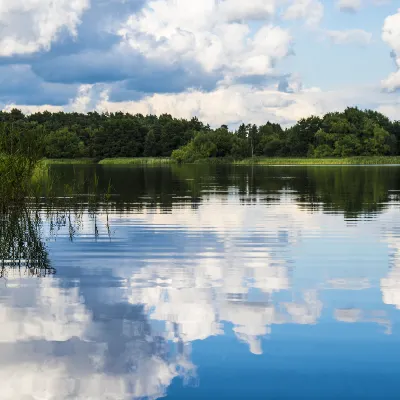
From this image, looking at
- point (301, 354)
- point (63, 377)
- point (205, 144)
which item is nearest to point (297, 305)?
point (301, 354)

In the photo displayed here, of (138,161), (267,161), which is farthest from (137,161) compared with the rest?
(267,161)

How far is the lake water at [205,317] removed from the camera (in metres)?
8.12

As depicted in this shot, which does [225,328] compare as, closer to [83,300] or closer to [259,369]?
[259,369]

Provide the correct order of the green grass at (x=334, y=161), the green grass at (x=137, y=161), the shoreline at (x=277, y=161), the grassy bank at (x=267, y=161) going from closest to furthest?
the green grass at (x=334, y=161), the shoreline at (x=277, y=161), the grassy bank at (x=267, y=161), the green grass at (x=137, y=161)

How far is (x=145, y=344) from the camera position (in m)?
9.51

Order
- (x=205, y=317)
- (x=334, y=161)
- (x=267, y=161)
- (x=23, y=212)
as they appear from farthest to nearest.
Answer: (x=267, y=161) < (x=334, y=161) < (x=23, y=212) < (x=205, y=317)

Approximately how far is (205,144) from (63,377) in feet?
556

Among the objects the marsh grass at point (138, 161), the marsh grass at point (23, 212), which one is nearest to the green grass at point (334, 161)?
the marsh grass at point (138, 161)

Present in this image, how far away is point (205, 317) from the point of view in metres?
11.0

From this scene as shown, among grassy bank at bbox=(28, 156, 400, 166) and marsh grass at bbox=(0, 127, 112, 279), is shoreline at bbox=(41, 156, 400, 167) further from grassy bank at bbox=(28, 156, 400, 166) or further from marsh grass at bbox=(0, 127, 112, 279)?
marsh grass at bbox=(0, 127, 112, 279)

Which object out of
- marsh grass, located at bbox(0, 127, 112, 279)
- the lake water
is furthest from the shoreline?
the lake water

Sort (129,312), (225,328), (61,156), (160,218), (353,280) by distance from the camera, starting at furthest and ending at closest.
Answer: (61,156)
(160,218)
(353,280)
(129,312)
(225,328)

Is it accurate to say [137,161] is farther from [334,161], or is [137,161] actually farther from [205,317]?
[205,317]

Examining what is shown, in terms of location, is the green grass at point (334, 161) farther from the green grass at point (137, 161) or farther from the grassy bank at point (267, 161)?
the green grass at point (137, 161)
